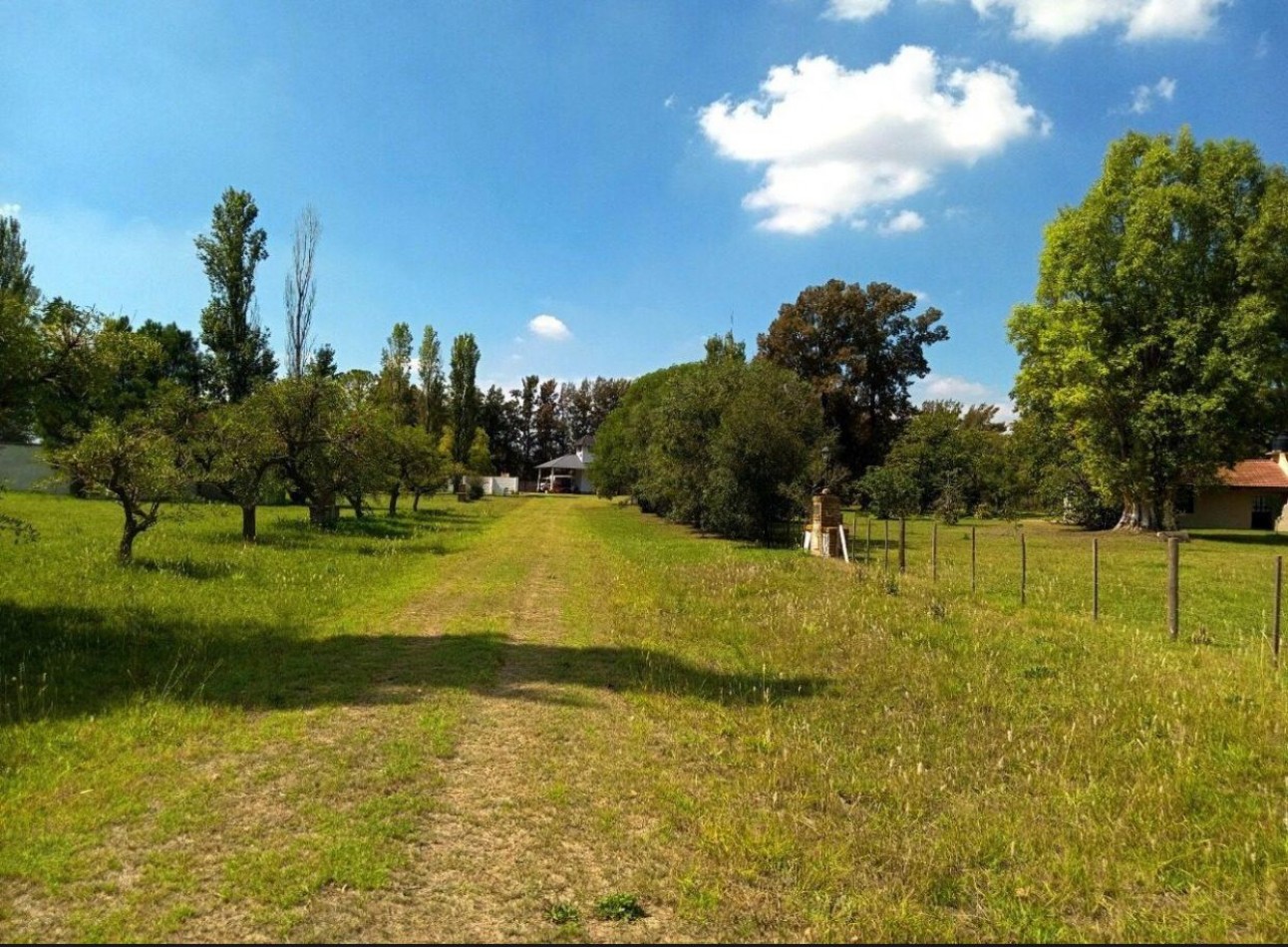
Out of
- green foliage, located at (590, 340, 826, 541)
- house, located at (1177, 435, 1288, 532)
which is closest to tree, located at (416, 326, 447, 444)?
green foliage, located at (590, 340, 826, 541)

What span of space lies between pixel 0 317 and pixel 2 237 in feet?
147

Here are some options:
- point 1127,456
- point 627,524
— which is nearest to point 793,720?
point 627,524

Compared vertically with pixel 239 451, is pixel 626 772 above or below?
below

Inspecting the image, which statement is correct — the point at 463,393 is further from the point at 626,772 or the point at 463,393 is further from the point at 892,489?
the point at 626,772

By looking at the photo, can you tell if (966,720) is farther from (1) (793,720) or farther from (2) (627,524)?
(2) (627,524)

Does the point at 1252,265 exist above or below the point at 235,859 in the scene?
above

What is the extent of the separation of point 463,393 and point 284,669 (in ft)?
220

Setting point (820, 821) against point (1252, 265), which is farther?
point (1252, 265)

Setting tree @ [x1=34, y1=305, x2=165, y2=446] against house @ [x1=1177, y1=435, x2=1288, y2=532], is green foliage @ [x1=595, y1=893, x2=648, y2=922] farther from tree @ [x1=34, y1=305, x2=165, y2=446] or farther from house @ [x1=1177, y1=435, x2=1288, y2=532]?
house @ [x1=1177, y1=435, x2=1288, y2=532]

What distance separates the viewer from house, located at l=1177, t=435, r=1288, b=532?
44.3 metres

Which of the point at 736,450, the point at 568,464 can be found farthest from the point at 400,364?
the point at 736,450

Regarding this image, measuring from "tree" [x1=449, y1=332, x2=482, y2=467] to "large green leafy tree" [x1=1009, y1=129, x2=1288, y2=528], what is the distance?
50.5m

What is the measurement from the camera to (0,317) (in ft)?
26.8

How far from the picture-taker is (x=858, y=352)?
5900 centimetres
